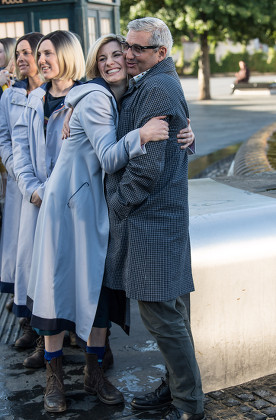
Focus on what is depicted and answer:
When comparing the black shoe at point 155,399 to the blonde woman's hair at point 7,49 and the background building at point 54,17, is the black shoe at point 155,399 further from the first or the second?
the background building at point 54,17

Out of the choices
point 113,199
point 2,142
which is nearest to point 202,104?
point 2,142

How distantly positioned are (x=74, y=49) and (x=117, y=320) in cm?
150

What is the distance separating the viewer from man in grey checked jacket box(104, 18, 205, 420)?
117 inches

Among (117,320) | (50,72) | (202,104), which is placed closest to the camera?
(117,320)

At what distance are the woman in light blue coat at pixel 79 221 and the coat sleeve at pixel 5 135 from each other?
3.59 ft

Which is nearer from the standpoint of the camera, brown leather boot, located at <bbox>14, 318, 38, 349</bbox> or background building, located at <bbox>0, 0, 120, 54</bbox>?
brown leather boot, located at <bbox>14, 318, 38, 349</bbox>

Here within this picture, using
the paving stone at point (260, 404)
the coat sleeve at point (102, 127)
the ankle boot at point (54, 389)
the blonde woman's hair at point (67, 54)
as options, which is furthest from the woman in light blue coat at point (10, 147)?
the paving stone at point (260, 404)

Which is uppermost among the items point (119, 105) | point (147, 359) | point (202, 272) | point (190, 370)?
point (119, 105)

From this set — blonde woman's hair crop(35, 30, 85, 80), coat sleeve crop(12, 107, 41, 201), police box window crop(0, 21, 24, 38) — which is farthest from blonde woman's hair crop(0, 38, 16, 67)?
police box window crop(0, 21, 24, 38)

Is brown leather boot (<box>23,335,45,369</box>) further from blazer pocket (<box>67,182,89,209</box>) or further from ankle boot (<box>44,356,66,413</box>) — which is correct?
blazer pocket (<box>67,182,89,209</box>)

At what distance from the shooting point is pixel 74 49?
152 inches

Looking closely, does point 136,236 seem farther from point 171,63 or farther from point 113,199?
point 171,63

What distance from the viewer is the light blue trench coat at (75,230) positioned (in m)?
3.23

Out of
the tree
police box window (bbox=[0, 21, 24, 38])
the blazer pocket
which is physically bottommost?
the blazer pocket
